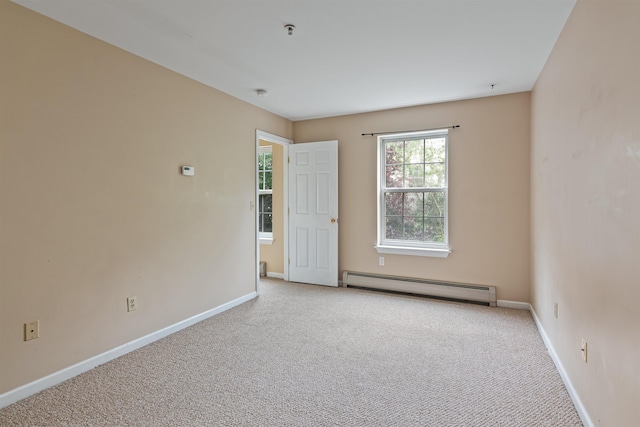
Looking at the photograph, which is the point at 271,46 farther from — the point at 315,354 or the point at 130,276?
the point at 315,354

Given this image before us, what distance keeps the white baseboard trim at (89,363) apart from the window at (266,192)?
209 centimetres

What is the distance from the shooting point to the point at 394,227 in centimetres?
444

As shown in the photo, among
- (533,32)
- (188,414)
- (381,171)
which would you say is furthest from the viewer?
(381,171)

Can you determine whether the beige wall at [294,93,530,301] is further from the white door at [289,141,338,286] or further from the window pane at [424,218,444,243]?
the white door at [289,141,338,286]

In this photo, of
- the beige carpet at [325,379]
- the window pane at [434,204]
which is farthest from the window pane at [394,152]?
the beige carpet at [325,379]

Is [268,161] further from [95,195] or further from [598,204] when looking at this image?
[598,204]

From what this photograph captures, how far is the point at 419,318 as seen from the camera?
342 cm

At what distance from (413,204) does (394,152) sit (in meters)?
0.75

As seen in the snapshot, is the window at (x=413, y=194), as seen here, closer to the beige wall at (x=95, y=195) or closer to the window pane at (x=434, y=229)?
the window pane at (x=434, y=229)

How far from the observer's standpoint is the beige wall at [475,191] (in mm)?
3674

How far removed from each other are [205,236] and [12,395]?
1.82m

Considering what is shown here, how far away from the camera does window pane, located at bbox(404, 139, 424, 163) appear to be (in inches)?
168

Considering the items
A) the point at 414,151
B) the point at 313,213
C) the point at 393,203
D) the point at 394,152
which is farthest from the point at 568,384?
the point at 313,213

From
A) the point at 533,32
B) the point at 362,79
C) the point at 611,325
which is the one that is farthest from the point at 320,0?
the point at 611,325
